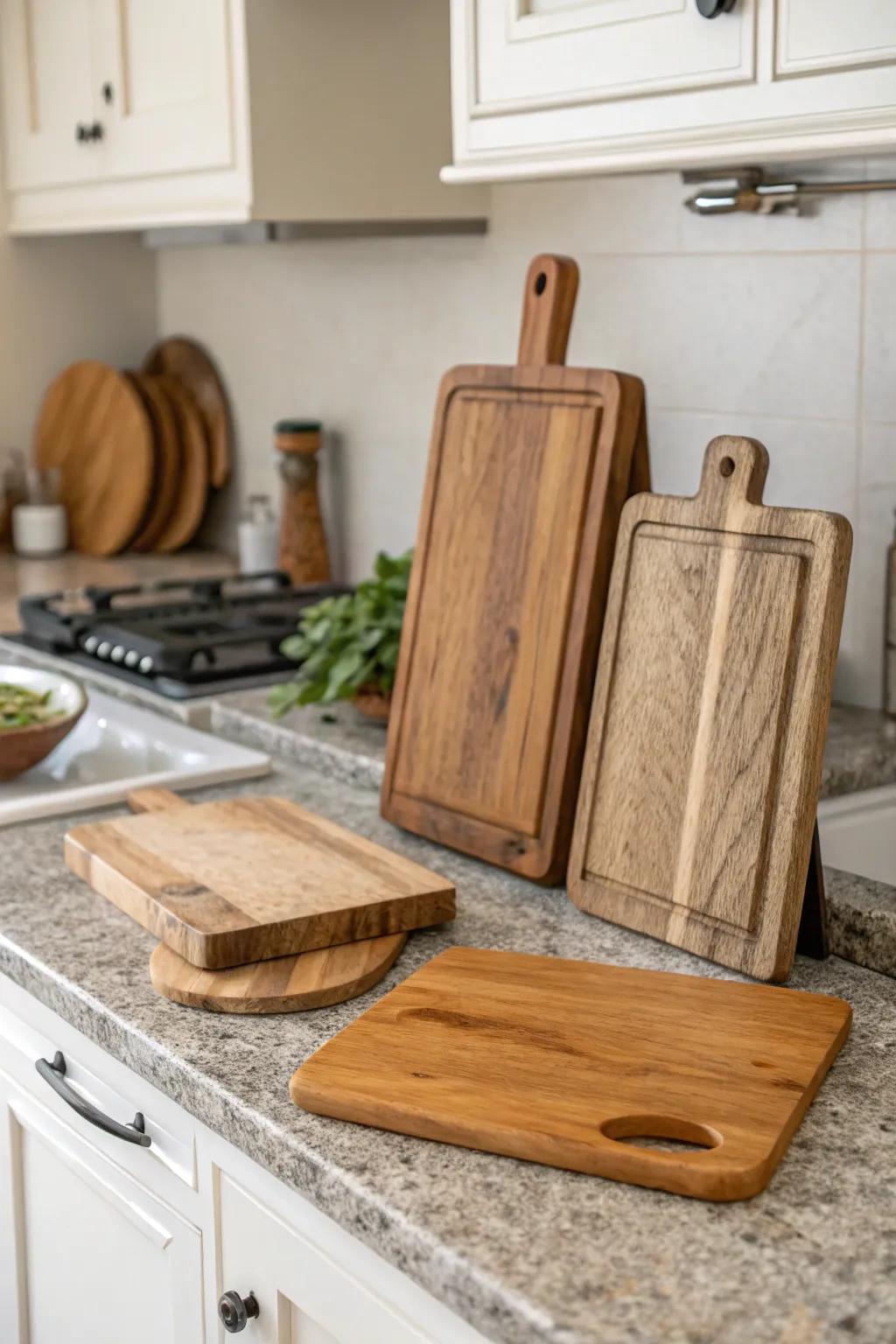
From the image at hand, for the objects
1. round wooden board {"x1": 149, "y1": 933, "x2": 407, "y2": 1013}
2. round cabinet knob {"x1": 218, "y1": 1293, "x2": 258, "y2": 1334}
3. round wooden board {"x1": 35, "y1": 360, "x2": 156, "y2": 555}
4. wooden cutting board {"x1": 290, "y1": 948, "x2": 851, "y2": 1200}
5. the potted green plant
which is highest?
round wooden board {"x1": 35, "y1": 360, "x2": 156, "y2": 555}

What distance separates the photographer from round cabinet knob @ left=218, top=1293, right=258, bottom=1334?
3.13 feet

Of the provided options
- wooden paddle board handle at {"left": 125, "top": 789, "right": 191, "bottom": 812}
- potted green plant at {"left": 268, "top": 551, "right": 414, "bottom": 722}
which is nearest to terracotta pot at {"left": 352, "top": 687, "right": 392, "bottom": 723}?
potted green plant at {"left": 268, "top": 551, "right": 414, "bottom": 722}

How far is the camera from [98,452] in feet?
8.86

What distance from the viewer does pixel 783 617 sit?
1.06m

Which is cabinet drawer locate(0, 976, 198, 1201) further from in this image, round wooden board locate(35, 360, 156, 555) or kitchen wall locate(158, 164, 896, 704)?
round wooden board locate(35, 360, 156, 555)

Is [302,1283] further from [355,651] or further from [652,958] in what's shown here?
[355,651]

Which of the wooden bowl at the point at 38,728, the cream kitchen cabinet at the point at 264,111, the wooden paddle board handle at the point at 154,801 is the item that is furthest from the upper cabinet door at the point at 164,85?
the wooden paddle board handle at the point at 154,801

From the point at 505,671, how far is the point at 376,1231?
58 cm

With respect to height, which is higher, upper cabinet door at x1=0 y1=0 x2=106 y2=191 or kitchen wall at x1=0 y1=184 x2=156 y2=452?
upper cabinet door at x1=0 y1=0 x2=106 y2=191

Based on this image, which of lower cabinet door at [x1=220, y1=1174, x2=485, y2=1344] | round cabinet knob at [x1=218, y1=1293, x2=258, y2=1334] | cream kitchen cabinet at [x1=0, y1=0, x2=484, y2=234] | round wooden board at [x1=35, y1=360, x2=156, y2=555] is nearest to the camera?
lower cabinet door at [x1=220, y1=1174, x2=485, y2=1344]

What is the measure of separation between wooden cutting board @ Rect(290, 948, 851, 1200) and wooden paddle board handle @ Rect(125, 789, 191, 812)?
0.46 metres

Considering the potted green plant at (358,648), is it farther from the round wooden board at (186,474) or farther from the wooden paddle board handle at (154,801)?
the round wooden board at (186,474)

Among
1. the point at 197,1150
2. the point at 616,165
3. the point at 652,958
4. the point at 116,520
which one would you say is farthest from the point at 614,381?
the point at 116,520

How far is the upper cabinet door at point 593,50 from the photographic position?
1.14 m
